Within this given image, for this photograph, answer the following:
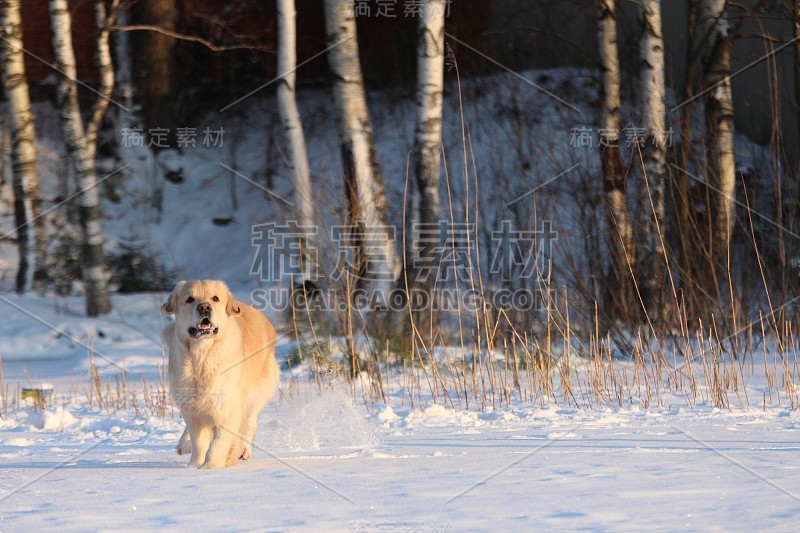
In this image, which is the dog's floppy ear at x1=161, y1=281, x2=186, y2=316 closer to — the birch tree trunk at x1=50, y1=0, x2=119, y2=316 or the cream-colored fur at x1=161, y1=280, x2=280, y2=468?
the cream-colored fur at x1=161, y1=280, x2=280, y2=468

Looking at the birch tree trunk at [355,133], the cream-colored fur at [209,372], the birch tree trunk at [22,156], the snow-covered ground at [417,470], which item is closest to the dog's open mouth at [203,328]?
the cream-colored fur at [209,372]

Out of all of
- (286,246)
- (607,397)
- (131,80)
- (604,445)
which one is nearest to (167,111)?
(131,80)

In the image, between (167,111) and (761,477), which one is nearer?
(761,477)

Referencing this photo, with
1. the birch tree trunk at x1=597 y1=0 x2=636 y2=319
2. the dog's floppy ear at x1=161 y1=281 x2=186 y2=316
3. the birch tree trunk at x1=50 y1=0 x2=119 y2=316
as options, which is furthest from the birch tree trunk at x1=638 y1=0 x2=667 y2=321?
the birch tree trunk at x1=50 y1=0 x2=119 y2=316

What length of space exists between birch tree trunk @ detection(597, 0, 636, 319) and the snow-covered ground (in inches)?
73.7

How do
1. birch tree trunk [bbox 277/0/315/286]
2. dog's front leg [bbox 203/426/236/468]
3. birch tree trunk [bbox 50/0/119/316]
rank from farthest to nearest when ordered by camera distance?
birch tree trunk [bbox 50/0/119/316] → birch tree trunk [bbox 277/0/315/286] → dog's front leg [bbox 203/426/236/468]

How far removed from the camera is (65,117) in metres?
9.77

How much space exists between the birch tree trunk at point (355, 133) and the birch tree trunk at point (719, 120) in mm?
2693

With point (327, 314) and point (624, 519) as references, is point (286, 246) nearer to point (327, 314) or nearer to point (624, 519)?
point (327, 314)

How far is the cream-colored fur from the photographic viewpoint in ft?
13.7

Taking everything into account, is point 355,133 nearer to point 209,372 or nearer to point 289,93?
point 289,93

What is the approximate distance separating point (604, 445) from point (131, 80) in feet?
34.9

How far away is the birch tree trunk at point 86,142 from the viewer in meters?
9.63

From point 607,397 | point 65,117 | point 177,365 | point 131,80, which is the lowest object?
point 607,397
